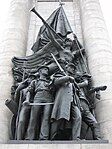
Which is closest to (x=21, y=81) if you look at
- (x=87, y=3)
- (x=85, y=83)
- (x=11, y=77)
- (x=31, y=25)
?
(x=11, y=77)

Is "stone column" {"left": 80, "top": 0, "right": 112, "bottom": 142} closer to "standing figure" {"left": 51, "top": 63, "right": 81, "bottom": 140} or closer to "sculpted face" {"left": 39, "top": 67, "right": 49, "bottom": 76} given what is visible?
"standing figure" {"left": 51, "top": 63, "right": 81, "bottom": 140}

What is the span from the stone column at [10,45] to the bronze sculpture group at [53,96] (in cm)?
26

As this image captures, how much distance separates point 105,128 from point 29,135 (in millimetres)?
2355

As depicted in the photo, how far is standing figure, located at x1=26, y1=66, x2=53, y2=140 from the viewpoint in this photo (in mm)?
7676

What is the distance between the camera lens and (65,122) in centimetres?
775

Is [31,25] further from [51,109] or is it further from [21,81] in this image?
[51,109]

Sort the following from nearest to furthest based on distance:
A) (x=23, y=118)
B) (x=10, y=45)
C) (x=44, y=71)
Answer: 1. (x=23, y=118)
2. (x=44, y=71)
3. (x=10, y=45)

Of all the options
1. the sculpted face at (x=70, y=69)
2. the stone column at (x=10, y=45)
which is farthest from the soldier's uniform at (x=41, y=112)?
the stone column at (x=10, y=45)

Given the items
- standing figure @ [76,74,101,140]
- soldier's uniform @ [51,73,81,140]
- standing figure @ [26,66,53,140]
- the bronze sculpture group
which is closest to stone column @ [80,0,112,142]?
the bronze sculpture group

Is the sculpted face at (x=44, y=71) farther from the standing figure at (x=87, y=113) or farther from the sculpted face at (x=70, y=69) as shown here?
the standing figure at (x=87, y=113)

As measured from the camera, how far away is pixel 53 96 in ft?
27.7

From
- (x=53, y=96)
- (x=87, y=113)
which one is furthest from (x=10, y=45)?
(x=87, y=113)

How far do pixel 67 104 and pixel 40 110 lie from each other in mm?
814

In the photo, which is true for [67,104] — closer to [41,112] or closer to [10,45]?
[41,112]
